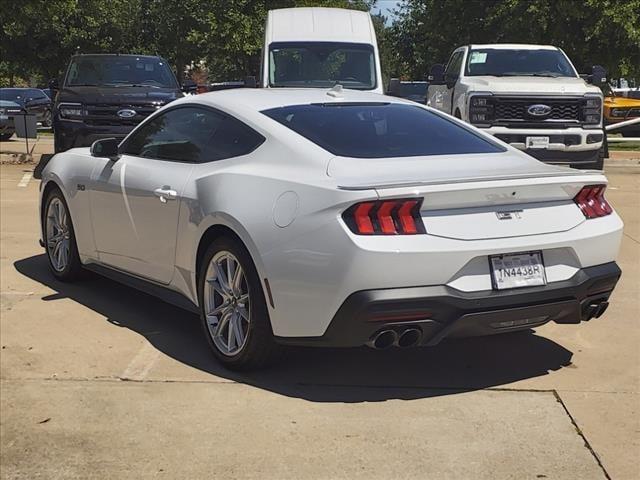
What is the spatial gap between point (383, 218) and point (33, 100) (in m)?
22.9

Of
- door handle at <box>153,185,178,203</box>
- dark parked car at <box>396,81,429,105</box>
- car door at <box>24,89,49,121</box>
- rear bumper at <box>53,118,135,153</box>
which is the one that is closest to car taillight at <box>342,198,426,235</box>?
door handle at <box>153,185,178,203</box>

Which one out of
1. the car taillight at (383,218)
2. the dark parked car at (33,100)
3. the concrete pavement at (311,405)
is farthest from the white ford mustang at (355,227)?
the dark parked car at (33,100)

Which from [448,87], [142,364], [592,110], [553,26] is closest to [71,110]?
[448,87]

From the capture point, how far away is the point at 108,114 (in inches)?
487

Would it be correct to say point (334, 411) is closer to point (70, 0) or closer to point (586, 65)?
point (70, 0)

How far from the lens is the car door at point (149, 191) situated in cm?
524

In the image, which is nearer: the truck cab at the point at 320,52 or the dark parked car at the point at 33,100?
the truck cab at the point at 320,52

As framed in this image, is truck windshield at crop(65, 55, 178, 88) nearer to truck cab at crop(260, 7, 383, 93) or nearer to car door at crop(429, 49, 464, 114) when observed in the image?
truck cab at crop(260, 7, 383, 93)

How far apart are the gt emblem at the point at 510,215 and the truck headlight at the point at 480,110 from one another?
8156 millimetres

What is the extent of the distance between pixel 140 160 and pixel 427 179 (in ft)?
7.60

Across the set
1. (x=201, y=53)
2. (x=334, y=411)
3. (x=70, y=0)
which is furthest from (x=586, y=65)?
(x=334, y=411)

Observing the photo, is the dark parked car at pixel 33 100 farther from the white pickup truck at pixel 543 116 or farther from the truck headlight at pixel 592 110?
the truck headlight at pixel 592 110

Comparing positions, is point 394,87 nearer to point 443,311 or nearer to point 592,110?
point 592,110

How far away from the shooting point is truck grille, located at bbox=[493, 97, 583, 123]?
1223 cm
